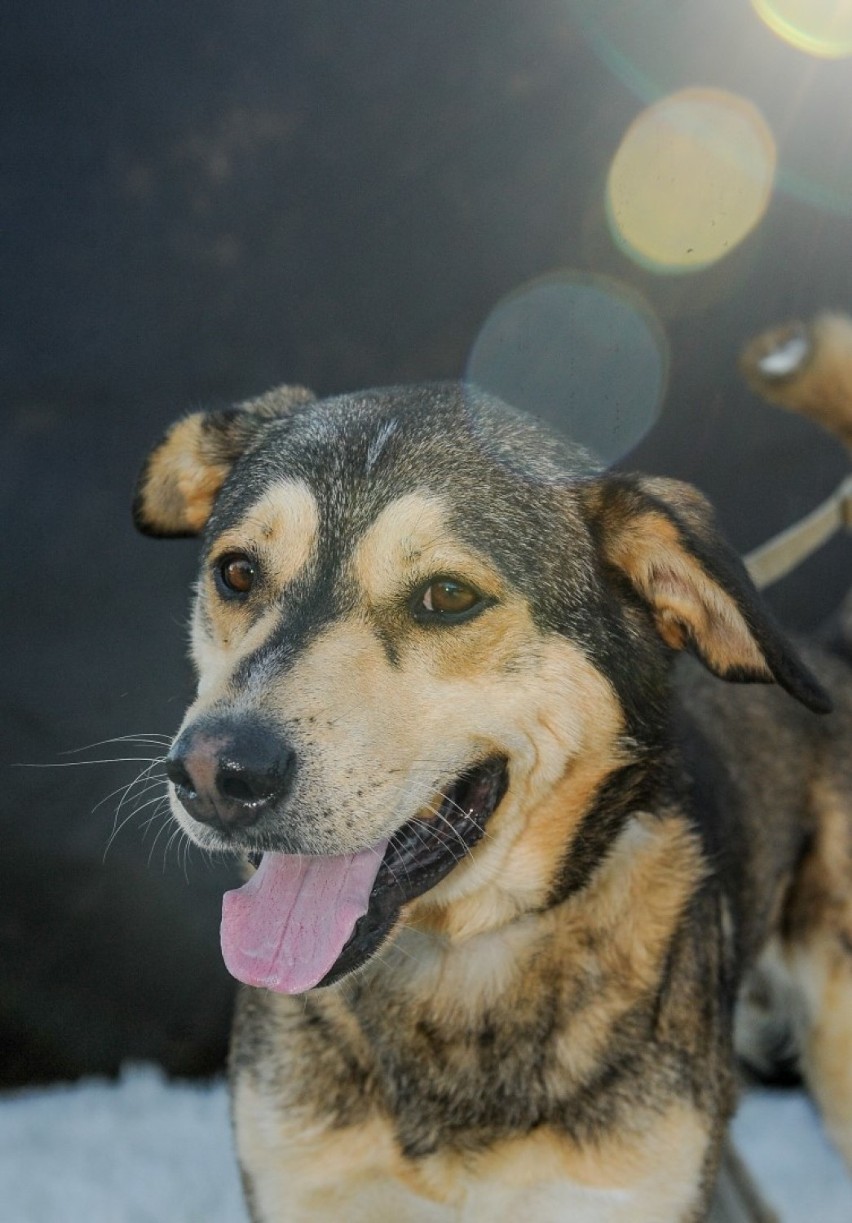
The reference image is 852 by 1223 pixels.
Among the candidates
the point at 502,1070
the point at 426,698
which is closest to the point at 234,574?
the point at 426,698

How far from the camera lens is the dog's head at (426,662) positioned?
6.11 ft

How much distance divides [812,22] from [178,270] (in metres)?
2.51

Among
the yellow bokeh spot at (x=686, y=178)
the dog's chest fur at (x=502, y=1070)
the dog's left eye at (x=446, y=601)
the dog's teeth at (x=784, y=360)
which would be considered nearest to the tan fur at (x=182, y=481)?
the dog's left eye at (x=446, y=601)

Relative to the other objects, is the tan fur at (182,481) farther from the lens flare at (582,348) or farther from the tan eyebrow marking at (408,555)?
the lens flare at (582,348)

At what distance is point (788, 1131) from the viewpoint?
3.56 m

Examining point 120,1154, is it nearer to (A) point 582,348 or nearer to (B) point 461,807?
(B) point 461,807

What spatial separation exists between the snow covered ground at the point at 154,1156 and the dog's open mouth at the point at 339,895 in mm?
1541

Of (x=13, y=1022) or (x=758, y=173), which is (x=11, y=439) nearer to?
(x=13, y=1022)

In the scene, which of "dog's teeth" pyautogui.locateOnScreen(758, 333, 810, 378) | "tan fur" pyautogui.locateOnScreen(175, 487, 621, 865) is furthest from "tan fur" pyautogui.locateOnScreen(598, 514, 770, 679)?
"dog's teeth" pyautogui.locateOnScreen(758, 333, 810, 378)

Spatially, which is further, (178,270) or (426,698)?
(178,270)

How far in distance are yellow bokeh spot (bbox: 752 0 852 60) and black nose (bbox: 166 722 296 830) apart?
11.5ft

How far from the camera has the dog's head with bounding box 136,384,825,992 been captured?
1.86m

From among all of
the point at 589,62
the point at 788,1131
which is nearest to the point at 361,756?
the point at 788,1131

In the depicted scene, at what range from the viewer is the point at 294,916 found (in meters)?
2.02
